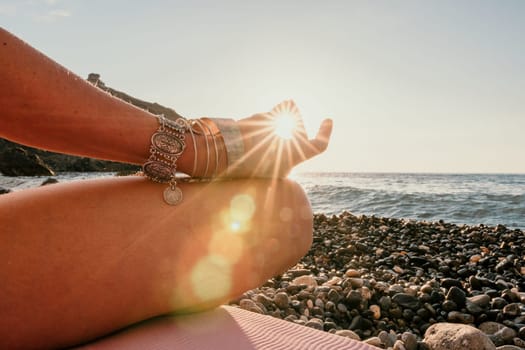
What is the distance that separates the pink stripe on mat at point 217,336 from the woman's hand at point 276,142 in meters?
0.58

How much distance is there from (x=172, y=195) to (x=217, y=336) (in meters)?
0.50

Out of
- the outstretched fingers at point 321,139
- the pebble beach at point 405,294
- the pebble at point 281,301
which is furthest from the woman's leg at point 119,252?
the pebble at point 281,301

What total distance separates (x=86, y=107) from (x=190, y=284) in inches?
26.9

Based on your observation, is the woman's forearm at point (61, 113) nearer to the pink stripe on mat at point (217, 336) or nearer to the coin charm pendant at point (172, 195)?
the coin charm pendant at point (172, 195)

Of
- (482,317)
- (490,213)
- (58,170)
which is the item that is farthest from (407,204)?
(58,170)

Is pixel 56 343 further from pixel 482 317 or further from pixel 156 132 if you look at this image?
pixel 482 317

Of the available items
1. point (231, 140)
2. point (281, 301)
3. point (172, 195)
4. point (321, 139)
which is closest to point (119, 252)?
point (172, 195)

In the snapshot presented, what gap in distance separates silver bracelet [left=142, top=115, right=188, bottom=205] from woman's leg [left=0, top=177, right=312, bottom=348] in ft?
0.11

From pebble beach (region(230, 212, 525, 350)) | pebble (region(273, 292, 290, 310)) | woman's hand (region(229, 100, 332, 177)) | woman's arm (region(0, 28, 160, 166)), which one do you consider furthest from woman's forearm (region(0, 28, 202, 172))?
pebble (region(273, 292, 290, 310))

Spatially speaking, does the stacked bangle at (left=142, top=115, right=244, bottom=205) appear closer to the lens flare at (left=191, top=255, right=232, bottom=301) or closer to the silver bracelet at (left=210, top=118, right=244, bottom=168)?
the silver bracelet at (left=210, top=118, right=244, bottom=168)

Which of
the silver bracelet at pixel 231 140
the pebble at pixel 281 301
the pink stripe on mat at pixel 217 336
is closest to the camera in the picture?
the pink stripe on mat at pixel 217 336

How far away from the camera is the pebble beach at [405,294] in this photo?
2562 millimetres

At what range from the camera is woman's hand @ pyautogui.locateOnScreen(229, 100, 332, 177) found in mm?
1521

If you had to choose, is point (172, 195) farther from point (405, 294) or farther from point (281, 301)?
point (405, 294)
